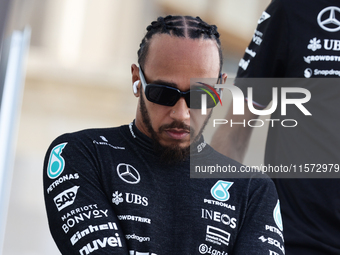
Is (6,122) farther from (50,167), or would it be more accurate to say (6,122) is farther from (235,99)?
(235,99)

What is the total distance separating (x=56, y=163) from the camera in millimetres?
1613

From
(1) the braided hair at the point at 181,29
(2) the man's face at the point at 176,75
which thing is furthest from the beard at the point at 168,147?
(1) the braided hair at the point at 181,29

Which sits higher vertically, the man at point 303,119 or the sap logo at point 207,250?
the man at point 303,119

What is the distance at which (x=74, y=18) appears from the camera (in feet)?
21.2

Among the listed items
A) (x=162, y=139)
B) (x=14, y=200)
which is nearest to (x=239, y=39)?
(x=14, y=200)

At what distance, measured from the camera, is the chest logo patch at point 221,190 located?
5.40 ft

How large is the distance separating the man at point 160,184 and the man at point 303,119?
0.96ft

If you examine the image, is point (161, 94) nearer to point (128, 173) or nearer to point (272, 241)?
point (128, 173)

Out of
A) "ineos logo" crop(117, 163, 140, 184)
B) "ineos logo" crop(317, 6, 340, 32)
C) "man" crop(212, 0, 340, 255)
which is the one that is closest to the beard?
"ineos logo" crop(117, 163, 140, 184)

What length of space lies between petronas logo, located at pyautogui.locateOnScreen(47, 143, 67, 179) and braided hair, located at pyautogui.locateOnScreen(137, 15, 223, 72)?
0.44 meters

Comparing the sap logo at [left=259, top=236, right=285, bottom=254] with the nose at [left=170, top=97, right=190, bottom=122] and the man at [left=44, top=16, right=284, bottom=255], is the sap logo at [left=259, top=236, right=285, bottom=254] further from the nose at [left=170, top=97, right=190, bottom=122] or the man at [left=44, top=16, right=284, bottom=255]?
the nose at [left=170, top=97, right=190, bottom=122]

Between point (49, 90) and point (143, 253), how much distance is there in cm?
532

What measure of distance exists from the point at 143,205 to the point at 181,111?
1.16ft

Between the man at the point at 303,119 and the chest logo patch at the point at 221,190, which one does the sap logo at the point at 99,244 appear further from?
the man at the point at 303,119
